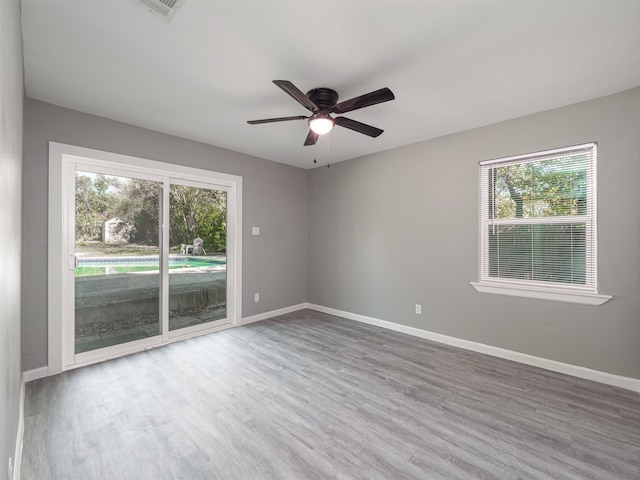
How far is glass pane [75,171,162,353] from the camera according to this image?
2988mm

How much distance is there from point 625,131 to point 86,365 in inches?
218

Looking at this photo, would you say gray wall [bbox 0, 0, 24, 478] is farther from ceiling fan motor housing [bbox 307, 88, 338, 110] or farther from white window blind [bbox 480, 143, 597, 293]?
white window blind [bbox 480, 143, 597, 293]

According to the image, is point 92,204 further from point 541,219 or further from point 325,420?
point 541,219

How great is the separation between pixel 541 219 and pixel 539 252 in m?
0.35

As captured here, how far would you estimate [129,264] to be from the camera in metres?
3.28

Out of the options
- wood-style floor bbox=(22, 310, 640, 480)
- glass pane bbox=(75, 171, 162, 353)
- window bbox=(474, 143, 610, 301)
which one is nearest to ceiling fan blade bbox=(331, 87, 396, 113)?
window bbox=(474, 143, 610, 301)

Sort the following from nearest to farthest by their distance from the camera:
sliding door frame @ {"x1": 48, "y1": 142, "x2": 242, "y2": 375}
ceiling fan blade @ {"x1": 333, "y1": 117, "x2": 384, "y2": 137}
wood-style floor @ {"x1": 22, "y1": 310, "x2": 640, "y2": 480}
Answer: wood-style floor @ {"x1": 22, "y1": 310, "x2": 640, "y2": 480}, ceiling fan blade @ {"x1": 333, "y1": 117, "x2": 384, "y2": 137}, sliding door frame @ {"x1": 48, "y1": 142, "x2": 242, "y2": 375}

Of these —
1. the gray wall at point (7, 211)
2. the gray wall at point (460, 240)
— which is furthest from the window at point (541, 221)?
the gray wall at point (7, 211)

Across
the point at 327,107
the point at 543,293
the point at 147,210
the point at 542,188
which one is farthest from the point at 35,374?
the point at 542,188

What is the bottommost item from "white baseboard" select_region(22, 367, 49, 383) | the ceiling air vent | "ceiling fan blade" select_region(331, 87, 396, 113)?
"white baseboard" select_region(22, 367, 49, 383)

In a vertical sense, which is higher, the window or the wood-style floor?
the window

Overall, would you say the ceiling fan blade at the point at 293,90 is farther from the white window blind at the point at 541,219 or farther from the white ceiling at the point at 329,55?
the white window blind at the point at 541,219

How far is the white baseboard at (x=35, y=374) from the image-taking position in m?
2.57

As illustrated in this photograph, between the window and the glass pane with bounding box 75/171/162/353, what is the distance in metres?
3.90
